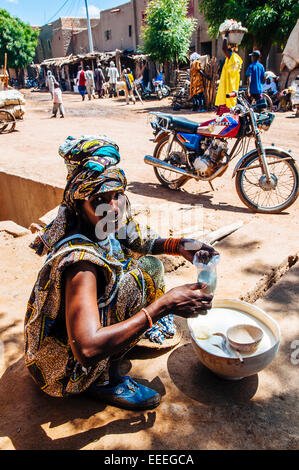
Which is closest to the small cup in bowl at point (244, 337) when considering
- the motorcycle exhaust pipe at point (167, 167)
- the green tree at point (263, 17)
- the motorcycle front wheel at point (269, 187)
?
the motorcycle front wheel at point (269, 187)

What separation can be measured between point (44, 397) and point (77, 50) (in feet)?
127

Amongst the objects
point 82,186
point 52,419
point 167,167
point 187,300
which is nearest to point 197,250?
point 187,300

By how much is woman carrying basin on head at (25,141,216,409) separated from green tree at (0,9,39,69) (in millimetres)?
37126

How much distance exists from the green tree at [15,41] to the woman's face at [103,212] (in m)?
37.2

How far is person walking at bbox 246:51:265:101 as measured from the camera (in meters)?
9.21

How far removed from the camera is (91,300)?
4.43 ft

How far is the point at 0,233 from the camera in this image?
4.70 meters

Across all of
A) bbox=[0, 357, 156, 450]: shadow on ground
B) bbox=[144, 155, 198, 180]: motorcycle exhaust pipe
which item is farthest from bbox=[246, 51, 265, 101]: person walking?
bbox=[0, 357, 156, 450]: shadow on ground

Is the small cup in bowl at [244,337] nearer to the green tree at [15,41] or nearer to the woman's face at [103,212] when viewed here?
the woman's face at [103,212]

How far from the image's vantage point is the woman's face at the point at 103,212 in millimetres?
1527

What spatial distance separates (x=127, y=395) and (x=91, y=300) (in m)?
0.62

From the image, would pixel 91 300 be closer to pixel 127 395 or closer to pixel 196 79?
pixel 127 395
